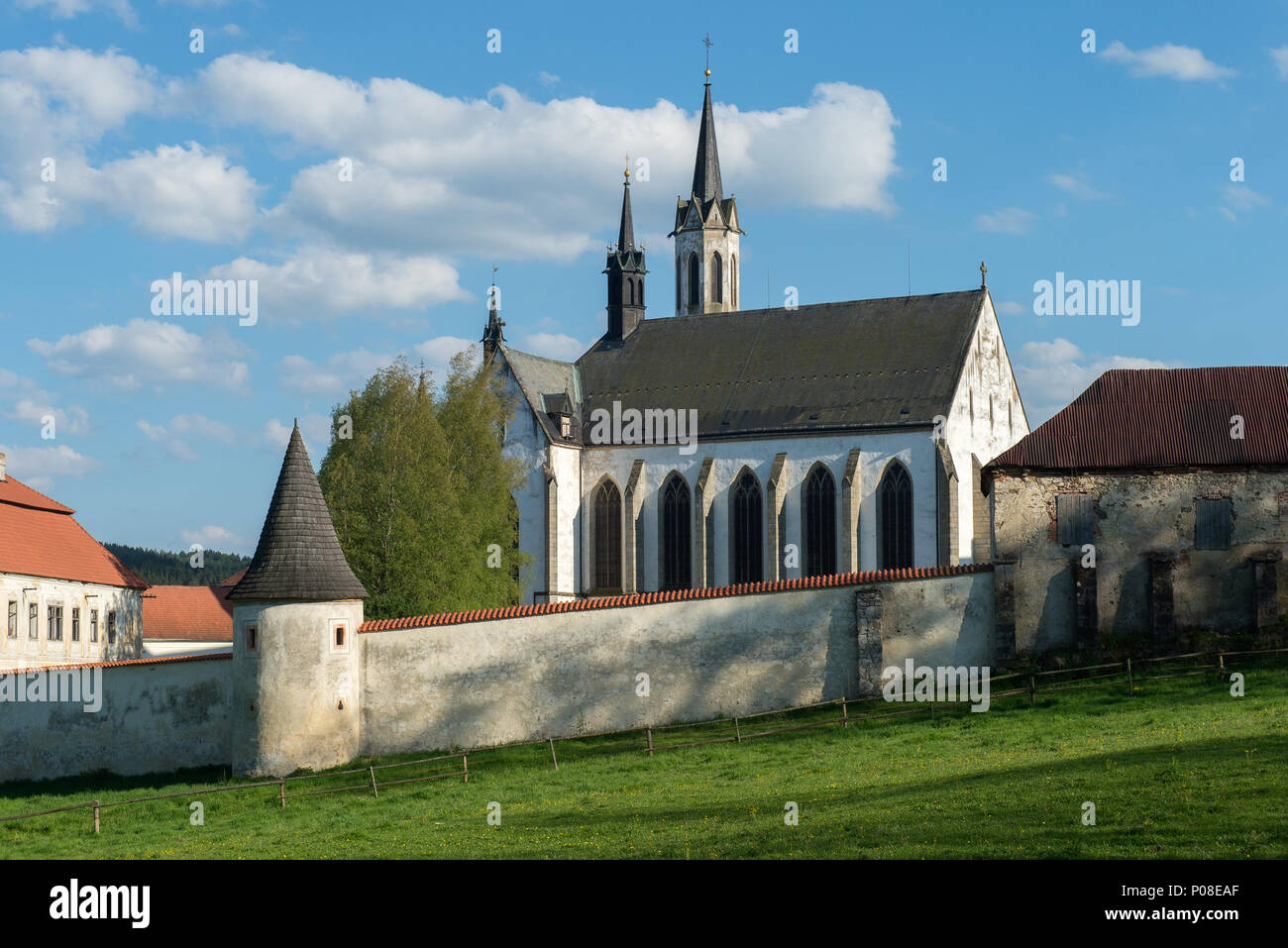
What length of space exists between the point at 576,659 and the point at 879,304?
1198 inches

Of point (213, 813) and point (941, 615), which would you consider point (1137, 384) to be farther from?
point (213, 813)

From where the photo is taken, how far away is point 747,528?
56.0 meters

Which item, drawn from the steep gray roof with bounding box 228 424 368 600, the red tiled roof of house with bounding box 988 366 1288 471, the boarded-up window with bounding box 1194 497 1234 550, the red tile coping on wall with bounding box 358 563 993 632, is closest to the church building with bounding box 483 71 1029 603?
the red tiled roof of house with bounding box 988 366 1288 471

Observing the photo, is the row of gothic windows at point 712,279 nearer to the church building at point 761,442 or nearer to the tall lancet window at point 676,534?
the church building at point 761,442

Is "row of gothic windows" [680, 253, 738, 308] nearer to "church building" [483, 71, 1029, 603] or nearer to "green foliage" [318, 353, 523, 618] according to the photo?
"church building" [483, 71, 1029, 603]

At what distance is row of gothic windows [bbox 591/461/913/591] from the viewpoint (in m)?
52.9

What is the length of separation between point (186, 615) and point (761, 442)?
34.1 metres

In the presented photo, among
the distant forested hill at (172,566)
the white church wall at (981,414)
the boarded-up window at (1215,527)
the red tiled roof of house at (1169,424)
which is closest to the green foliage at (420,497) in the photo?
the white church wall at (981,414)

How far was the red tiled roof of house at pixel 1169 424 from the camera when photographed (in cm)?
3419

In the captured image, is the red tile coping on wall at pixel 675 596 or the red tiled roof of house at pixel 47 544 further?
the red tiled roof of house at pixel 47 544

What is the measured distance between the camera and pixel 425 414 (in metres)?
48.9

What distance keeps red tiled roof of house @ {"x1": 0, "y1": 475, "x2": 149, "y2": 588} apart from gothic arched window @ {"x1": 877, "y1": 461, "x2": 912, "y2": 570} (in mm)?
28116

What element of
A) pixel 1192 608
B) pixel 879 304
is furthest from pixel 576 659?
pixel 879 304

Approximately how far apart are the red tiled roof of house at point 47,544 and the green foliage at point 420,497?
9.31m
